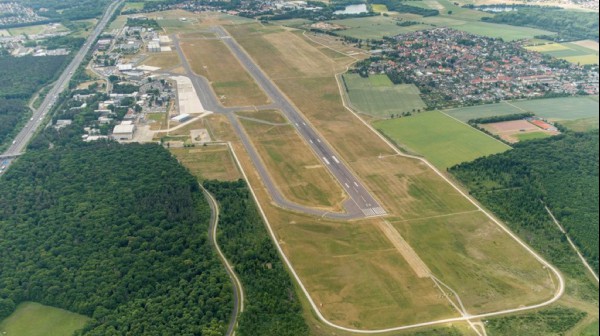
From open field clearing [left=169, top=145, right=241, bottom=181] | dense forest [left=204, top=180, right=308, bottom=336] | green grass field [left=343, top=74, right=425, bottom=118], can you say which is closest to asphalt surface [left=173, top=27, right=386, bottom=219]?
open field clearing [left=169, top=145, right=241, bottom=181]

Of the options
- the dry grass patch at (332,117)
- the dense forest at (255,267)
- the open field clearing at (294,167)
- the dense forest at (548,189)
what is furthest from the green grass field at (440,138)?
the dense forest at (255,267)

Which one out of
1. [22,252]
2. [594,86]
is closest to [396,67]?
[594,86]

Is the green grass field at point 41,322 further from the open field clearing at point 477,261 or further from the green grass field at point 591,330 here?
the green grass field at point 591,330

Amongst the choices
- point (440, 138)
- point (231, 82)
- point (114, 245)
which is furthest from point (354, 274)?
Result: point (231, 82)

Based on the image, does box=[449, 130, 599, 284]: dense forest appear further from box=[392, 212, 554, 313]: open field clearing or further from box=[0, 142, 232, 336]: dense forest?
box=[0, 142, 232, 336]: dense forest

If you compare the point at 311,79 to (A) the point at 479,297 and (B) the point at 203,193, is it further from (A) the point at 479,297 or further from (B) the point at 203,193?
(A) the point at 479,297

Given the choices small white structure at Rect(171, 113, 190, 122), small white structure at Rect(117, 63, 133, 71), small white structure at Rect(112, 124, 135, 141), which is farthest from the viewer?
small white structure at Rect(117, 63, 133, 71)
